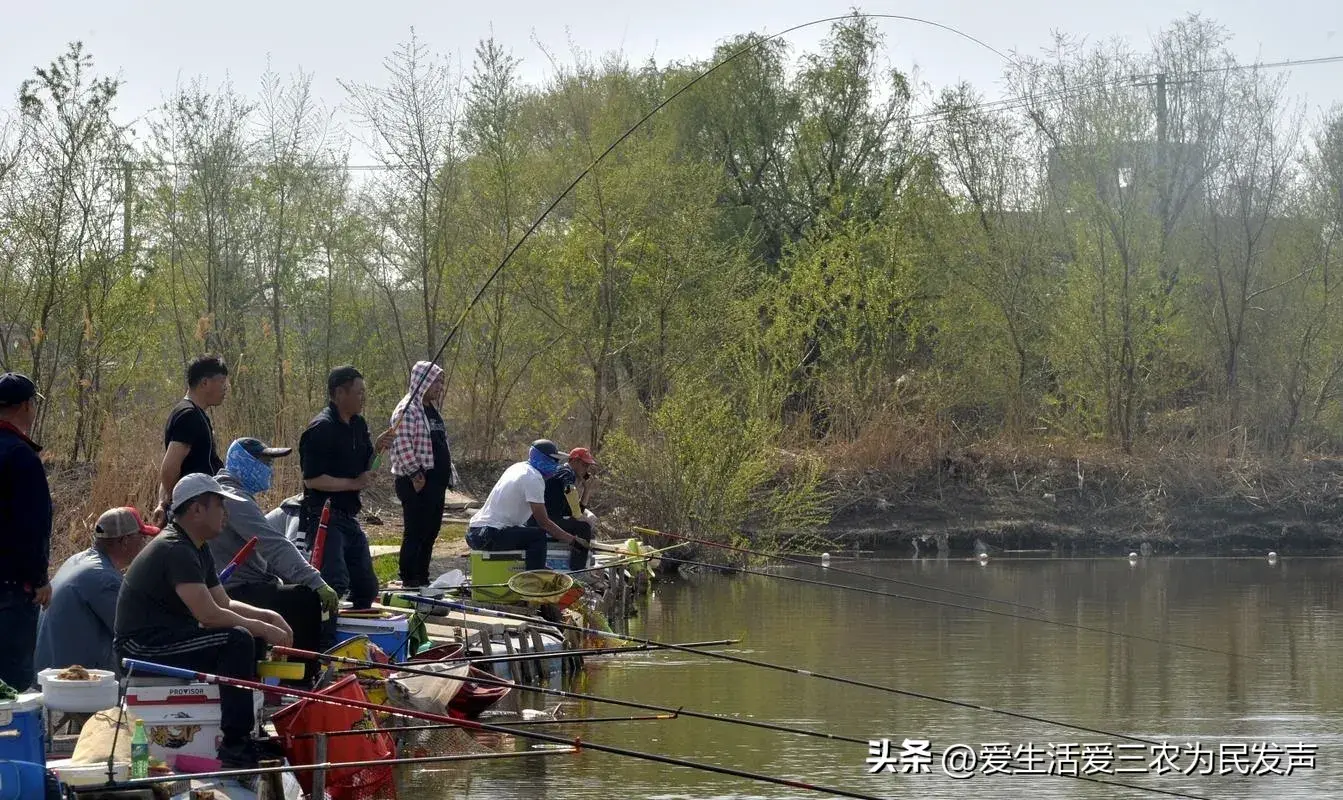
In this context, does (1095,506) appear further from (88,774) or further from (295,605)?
(88,774)

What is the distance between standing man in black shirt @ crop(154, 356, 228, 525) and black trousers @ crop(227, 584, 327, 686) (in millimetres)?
786

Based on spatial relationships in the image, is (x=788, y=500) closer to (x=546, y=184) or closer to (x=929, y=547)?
(x=929, y=547)

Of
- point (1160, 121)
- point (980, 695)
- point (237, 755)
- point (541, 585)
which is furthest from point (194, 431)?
point (1160, 121)

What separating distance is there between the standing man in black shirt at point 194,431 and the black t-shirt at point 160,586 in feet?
5.05

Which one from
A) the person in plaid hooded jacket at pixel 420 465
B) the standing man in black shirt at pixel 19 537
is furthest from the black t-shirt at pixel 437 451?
the standing man in black shirt at pixel 19 537

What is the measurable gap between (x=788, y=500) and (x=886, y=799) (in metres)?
12.1

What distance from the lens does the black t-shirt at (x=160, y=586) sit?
20.9 ft

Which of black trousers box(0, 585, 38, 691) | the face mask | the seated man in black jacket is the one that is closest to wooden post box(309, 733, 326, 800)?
black trousers box(0, 585, 38, 691)

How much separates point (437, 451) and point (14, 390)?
174 inches

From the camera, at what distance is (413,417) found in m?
10.6

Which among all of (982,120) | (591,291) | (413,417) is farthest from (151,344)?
(982,120)

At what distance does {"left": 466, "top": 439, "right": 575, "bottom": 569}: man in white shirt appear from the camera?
11602 millimetres

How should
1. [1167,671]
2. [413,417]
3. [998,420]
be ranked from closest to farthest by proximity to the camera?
[413,417] < [1167,671] < [998,420]

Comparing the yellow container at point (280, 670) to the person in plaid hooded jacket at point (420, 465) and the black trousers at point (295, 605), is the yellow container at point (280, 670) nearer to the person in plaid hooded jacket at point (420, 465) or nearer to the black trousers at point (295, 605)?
the black trousers at point (295, 605)
